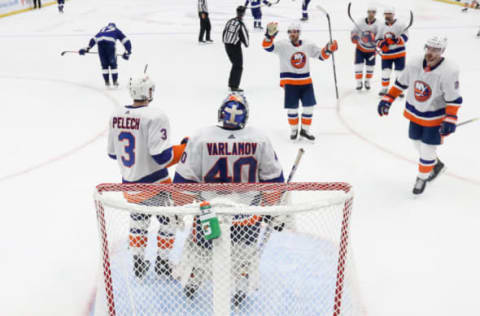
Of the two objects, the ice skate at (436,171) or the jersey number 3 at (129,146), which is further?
the ice skate at (436,171)

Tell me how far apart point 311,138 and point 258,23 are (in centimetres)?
700

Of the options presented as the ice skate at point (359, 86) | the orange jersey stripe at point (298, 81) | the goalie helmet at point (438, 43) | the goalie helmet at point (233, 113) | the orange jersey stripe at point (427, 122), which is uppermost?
the goalie helmet at point (438, 43)

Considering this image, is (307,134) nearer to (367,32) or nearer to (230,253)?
(367,32)

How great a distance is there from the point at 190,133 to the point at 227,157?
9.47 feet

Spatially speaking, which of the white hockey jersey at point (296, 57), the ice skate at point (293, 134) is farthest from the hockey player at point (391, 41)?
the ice skate at point (293, 134)

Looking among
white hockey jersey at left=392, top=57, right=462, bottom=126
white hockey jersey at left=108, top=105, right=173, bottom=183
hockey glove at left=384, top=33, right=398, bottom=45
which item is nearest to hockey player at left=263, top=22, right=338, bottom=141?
white hockey jersey at left=392, top=57, right=462, bottom=126

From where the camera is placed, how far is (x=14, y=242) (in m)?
2.99

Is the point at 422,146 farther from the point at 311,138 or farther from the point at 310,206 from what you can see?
the point at 310,206

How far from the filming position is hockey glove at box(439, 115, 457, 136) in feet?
10.1

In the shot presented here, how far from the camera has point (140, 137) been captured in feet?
7.52

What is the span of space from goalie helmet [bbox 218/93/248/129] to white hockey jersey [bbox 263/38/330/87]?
2.35 metres

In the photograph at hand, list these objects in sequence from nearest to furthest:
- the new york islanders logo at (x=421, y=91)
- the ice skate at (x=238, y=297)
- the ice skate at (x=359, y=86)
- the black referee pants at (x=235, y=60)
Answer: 1. the ice skate at (x=238, y=297)
2. the new york islanders logo at (x=421, y=91)
3. the black referee pants at (x=235, y=60)
4. the ice skate at (x=359, y=86)

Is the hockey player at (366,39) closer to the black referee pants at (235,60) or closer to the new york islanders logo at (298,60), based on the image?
the black referee pants at (235,60)

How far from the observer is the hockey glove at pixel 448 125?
308 cm
